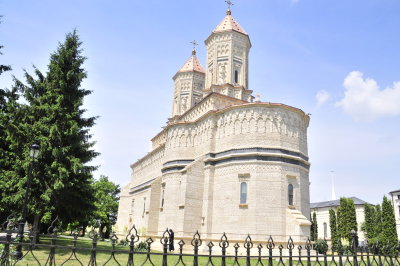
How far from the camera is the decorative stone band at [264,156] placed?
72.7ft

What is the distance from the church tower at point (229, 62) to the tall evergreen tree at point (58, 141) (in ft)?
50.4

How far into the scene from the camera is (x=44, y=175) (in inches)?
634

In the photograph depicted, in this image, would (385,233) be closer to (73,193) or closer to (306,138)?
(306,138)

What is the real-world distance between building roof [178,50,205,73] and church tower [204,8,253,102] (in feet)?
27.6

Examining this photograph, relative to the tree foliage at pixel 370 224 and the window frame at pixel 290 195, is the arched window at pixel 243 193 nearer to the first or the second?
the window frame at pixel 290 195

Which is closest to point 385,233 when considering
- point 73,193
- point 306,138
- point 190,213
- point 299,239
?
point 306,138

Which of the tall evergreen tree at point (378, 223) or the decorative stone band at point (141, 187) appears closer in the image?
the decorative stone band at point (141, 187)

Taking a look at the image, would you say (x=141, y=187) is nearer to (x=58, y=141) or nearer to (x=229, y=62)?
(x=229, y=62)

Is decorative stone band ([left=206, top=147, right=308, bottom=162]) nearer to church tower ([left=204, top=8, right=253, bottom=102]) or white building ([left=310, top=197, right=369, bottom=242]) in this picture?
church tower ([left=204, top=8, right=253, bottom=102])

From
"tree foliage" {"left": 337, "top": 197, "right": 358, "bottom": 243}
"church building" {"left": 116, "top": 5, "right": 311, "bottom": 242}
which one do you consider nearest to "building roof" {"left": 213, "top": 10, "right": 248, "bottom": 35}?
"church building" {"left": 116, "top": 5, "right": 311, "bottom": 242}

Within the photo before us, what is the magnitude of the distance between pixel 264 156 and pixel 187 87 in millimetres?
20756

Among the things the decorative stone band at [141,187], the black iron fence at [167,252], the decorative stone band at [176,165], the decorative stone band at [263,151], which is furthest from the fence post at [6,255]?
the decorative stone band at [141,187]

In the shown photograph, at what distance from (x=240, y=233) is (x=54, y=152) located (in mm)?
12784

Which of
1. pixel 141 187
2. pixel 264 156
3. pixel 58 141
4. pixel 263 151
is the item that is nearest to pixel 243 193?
pixel 264 156
